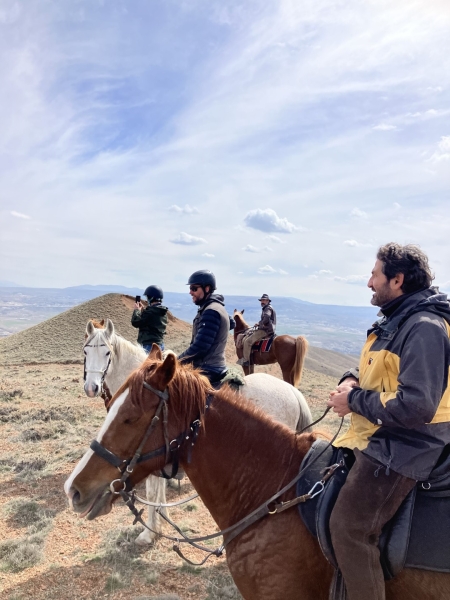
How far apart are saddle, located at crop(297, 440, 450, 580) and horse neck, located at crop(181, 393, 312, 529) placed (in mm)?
384

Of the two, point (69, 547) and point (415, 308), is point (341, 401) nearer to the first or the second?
point (415, 308)

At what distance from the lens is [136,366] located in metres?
6.55

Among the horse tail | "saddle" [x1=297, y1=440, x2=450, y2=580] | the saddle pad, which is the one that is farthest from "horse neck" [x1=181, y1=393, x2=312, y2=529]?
the saddle pad

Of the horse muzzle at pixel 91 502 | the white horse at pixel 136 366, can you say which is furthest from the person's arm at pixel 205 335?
the horse muzzle at pixel 91 502

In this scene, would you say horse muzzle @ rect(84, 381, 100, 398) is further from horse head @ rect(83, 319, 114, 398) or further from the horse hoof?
the horse hoof

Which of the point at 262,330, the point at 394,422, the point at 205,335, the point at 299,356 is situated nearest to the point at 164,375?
the point at 394,422

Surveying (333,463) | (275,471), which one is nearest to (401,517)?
(333,463)

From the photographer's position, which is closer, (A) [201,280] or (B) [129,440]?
(B) [129,440]

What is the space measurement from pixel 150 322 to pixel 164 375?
5.12m

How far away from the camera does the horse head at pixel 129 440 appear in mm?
2695

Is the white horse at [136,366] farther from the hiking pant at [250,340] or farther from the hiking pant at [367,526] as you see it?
the hiking pant at [250,340]

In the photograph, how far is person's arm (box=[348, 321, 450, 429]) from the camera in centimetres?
213

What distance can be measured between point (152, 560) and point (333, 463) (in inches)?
158

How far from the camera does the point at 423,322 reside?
2.24 meters
